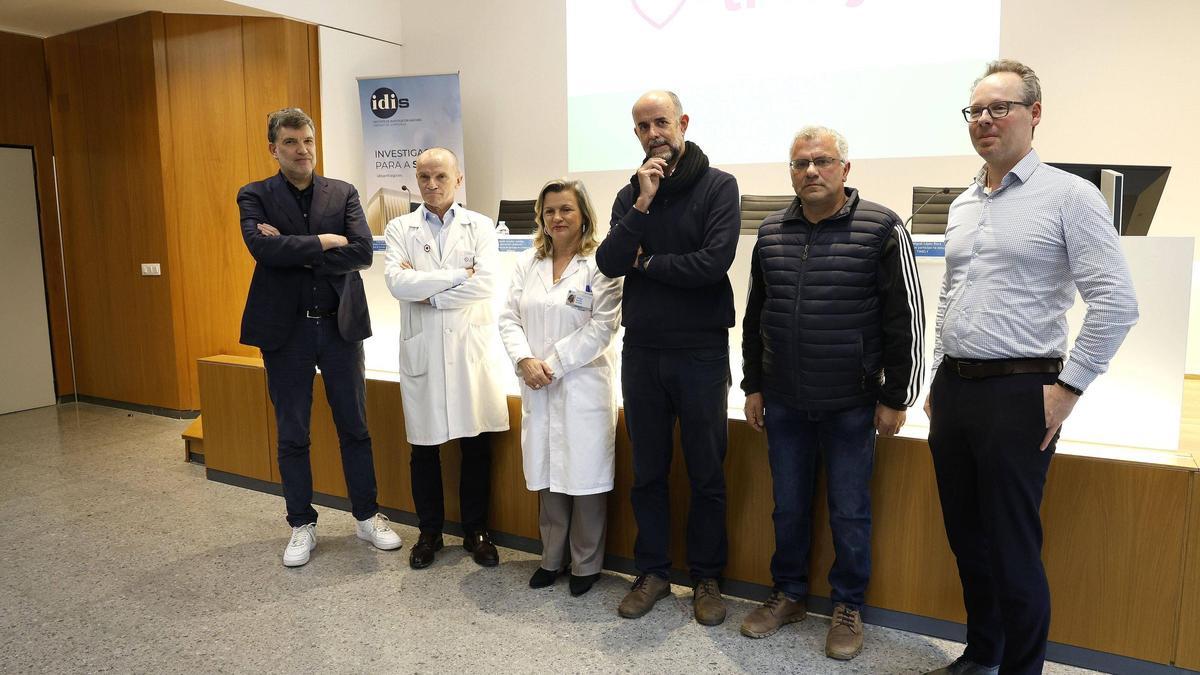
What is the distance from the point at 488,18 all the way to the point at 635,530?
487cm

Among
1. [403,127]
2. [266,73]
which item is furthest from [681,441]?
[266,73]

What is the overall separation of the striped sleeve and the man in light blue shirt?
0.15 meters

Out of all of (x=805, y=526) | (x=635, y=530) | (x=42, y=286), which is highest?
(x=42, y=286)

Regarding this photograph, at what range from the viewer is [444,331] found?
2973 mm

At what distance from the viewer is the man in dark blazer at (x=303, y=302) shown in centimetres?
297

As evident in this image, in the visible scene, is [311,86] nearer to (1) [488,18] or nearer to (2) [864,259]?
(1) [488,18]

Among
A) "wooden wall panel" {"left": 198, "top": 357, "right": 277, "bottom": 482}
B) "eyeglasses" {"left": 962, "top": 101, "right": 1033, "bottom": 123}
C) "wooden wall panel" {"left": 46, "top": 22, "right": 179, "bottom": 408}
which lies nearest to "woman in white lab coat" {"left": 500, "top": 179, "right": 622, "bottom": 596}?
"eyeglasses" {"left": 962, "top": 101, "right": 1033, "bottom": 123}

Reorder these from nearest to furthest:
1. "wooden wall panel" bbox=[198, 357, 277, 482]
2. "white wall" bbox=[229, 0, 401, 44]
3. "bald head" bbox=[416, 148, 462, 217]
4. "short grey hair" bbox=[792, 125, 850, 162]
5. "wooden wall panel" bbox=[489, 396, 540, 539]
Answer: "short grey hair" bbox=[792, 125, 850, 162] < "bald head" bbox=[416, 148, 462, 217] < "wooden wall panel" bbox=[489, 396, 540, 539] < "wooden wall panel" bbox=[198, 357, 277, 482] < "white wall" bbox=[229, 0, 401, 44]

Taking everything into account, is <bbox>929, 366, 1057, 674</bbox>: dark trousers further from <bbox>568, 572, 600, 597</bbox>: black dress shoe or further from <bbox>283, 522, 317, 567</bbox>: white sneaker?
<bbox>283, 522, 317, 567</bbox>: white sneaker

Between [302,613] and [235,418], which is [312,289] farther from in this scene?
[235,418]

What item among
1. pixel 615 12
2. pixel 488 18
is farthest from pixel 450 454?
pixel 488 18

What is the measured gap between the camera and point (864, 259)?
7.25 ft

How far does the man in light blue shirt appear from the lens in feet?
5.80

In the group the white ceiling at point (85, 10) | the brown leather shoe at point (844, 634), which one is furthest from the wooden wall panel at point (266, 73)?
the brown leather shoe at point (844, 634)
